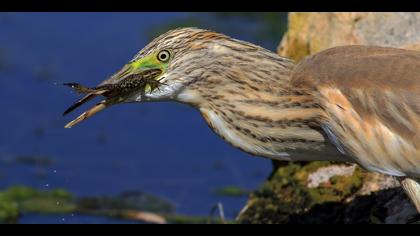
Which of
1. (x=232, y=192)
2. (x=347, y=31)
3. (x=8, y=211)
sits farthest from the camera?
(x=232, y=192)

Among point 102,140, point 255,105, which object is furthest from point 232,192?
point 255,105

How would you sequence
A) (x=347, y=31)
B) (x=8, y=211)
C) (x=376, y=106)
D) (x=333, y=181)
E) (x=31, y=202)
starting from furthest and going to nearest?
(x=31, y=202) < (x=8, y=211) < (x=347, y=31) < (x=333, y=181) < (x=376, y=106)

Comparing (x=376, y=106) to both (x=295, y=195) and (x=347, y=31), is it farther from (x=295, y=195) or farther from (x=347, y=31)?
(x=347, y=31)

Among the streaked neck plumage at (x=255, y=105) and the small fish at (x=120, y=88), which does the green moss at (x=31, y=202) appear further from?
the streaked neck plumage at (x=255, y=105)

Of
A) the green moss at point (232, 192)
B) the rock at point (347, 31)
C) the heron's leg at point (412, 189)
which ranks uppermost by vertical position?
the rock at point (347, 31)

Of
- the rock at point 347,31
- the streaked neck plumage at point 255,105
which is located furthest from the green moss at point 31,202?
the streaked neck plumage at point 255,105

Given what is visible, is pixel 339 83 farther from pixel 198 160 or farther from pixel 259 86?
pixel 198 160
